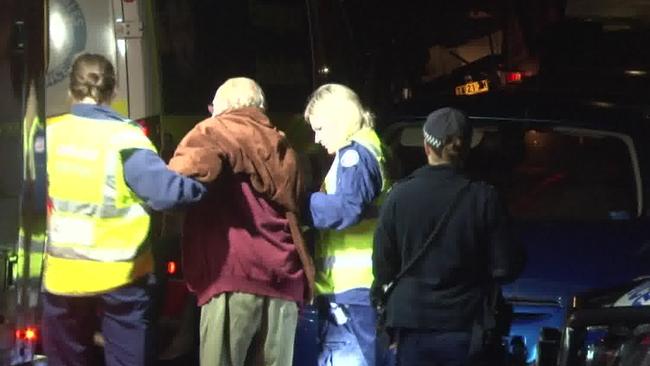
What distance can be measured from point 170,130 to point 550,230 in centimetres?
223

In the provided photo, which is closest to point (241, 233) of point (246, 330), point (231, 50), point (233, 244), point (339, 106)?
point (233, 244)

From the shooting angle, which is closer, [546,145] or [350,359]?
[350,359]

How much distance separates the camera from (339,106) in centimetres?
547

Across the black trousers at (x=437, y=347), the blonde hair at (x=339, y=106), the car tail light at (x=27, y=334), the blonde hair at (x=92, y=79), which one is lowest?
the black trousers at (x=437, y=347)

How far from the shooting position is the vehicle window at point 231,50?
6941mm

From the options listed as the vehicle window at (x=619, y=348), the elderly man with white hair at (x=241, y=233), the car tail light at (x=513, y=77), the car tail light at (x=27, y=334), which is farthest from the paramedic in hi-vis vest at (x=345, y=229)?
the car tail light at (x=513, y=77)

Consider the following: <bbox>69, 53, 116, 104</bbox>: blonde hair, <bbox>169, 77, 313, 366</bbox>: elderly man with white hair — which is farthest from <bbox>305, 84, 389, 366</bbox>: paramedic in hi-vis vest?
<bbox>69, 53, 116, 104</bbox>: blonde hair

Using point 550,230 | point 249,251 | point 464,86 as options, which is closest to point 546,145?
point 550,230

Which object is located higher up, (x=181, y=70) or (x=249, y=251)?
(x=181, y=70)

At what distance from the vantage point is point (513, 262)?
4.54 metres

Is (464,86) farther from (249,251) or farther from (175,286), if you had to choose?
(249,251)

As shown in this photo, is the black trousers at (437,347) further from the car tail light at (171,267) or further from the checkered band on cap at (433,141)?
the car tail light at (171,267)

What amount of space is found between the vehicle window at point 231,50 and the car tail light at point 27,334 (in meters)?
2.76

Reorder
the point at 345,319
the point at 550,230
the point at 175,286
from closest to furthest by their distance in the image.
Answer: the point at 345,319 → the point at 175,286 → the point at 550,230
